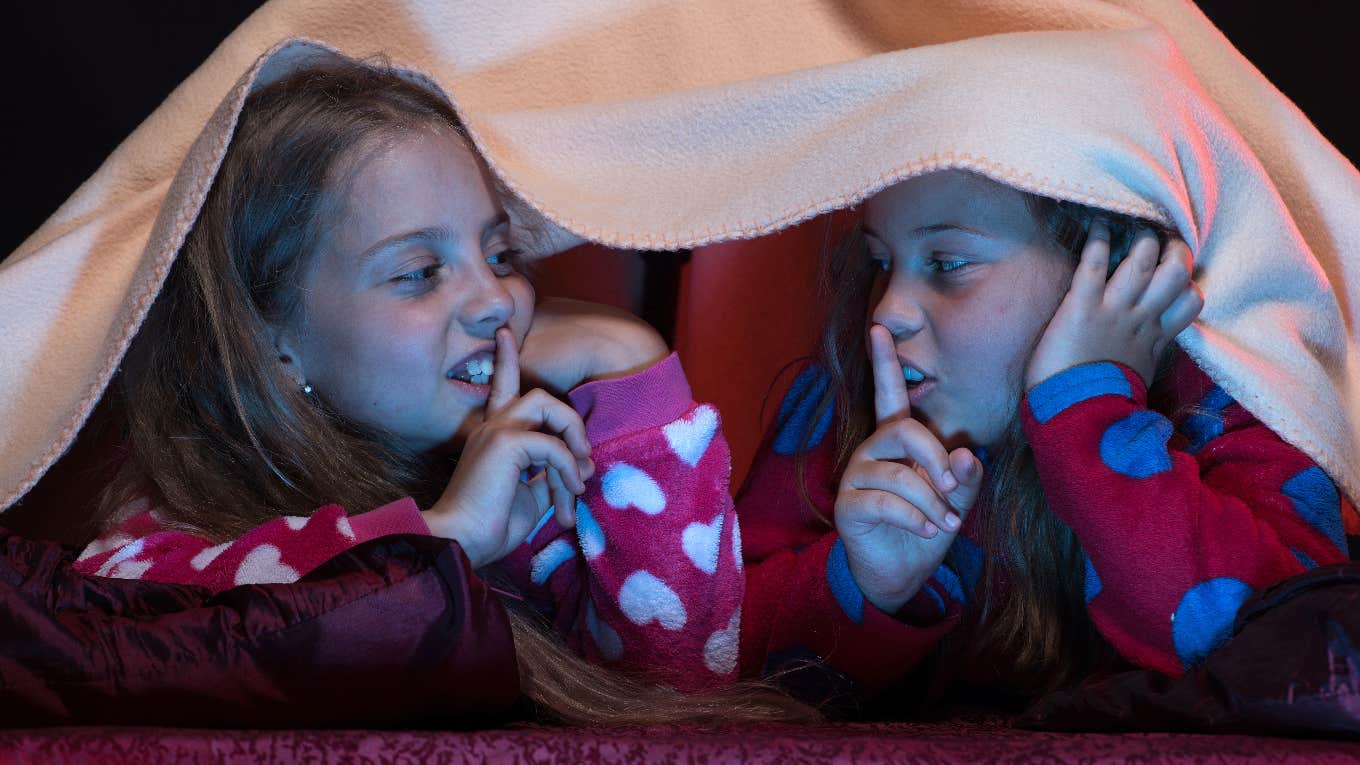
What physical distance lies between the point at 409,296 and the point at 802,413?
42 cm

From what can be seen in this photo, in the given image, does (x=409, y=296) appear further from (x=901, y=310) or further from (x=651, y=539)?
(x=901, y=310)

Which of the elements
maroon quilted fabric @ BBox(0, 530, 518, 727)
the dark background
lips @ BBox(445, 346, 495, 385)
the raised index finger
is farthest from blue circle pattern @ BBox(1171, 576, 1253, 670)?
the dark background

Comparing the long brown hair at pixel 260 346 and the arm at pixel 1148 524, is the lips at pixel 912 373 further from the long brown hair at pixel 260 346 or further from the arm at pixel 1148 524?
the long brown hair at pixel 260 346

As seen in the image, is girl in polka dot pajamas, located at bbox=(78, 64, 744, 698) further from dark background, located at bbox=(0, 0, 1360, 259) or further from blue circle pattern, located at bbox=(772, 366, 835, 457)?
dark background, located at bbox=(0, 0, 1360, 259)

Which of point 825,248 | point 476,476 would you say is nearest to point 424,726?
point 476,476

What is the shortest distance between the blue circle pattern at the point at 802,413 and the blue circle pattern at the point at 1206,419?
321mm

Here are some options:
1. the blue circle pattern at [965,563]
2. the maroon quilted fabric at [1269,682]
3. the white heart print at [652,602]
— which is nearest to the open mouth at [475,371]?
the white heart print at [652,602]

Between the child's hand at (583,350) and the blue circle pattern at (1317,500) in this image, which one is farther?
the child's hand at (583,350)

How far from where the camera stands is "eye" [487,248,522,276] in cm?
114

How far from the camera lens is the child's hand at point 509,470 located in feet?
3.19

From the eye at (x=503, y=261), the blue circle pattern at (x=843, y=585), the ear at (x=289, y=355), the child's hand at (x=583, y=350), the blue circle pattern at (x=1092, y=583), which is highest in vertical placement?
the eye at (x=503, y=261)

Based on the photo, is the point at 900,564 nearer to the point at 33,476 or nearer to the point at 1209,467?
the point at 1209,467

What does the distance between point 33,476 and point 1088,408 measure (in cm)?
81

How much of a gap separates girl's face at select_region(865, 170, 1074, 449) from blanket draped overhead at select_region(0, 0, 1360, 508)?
0.09m
